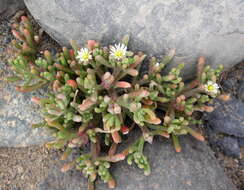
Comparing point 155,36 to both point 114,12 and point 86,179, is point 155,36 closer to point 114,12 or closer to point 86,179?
point 114,12

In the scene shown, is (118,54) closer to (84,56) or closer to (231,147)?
(84,56)

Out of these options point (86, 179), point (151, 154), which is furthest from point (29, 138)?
point (151, 154)

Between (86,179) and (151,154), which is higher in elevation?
(151,154)

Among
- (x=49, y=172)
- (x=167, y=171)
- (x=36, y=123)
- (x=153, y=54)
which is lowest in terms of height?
(x=49, y=172)

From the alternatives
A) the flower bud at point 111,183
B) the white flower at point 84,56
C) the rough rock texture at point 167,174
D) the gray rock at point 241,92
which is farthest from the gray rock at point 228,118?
the white flower at point 84,56

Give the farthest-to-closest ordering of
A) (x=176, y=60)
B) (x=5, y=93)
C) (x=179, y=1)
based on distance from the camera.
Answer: (x=5, y=93)
(x=176, y=60)
(x=179, y=1)

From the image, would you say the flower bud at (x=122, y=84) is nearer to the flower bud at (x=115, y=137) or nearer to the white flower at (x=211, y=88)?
the flower bud at (x=115, y=137)
